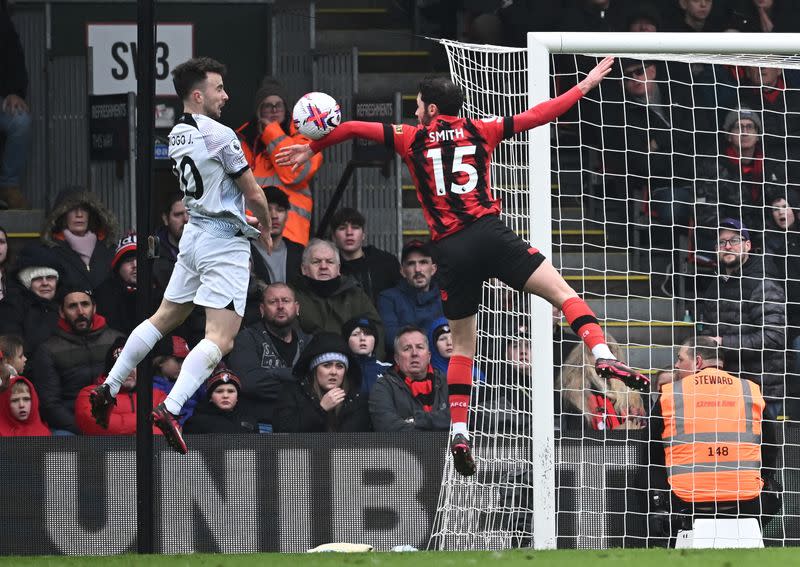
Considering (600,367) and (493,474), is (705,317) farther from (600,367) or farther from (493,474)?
(600,367)

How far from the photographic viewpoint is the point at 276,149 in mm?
11883

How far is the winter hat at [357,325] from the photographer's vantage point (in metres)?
11.0

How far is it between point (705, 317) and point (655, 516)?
186 centimetres

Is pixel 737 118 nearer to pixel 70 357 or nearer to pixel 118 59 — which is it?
pixel 70 357

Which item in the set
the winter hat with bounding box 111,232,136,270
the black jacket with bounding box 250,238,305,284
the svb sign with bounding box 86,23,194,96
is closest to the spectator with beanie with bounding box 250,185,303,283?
the black jacket with bounding box 250,238,305,284

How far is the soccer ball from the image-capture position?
8.56 meters

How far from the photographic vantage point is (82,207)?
11.7 metres

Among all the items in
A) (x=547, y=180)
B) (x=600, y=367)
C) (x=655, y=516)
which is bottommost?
(x=655, y=516)

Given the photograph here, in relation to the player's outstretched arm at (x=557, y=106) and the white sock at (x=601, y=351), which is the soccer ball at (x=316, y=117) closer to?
the player's outstretched arm at (x=557, y=106)

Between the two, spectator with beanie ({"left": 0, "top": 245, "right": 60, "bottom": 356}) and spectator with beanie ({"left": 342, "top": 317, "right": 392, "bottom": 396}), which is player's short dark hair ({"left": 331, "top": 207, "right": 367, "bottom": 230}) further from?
spectator with beanie ({"left": 0, "top": 245, "right": 60, "bottom": 356})

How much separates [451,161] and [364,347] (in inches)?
103

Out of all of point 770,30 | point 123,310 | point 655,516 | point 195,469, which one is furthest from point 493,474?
point 770,30

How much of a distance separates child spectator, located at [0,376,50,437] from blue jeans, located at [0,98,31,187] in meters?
3.97

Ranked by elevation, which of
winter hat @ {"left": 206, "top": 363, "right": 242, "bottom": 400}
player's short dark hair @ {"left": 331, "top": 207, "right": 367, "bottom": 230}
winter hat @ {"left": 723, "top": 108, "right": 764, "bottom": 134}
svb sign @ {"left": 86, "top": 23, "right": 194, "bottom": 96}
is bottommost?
winter hat @ {"left": 206, "top": 363, "right": 242, "bottom": 400}
